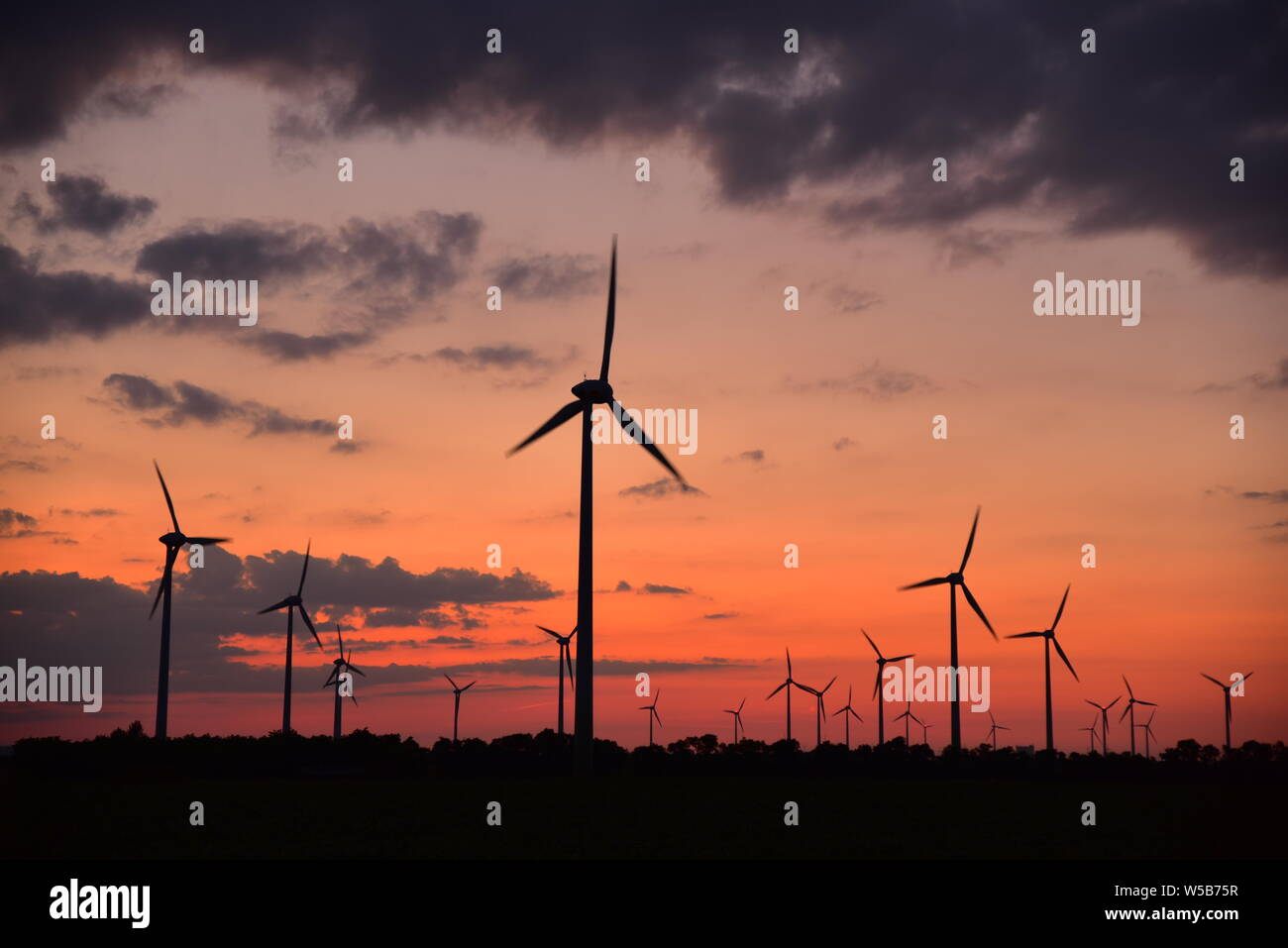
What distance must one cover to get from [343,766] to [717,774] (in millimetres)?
34638

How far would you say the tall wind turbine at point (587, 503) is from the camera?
265ft

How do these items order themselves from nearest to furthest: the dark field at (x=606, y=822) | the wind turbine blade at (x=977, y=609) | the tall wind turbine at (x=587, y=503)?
the dark field at (x=606, y=822), the tall wind turbine at (x=587, y=503), the wind turbine blade at (x=977, y=609)

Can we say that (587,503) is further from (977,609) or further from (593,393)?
(977,609)


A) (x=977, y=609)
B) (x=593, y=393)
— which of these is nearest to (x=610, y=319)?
(x=593, y=393)

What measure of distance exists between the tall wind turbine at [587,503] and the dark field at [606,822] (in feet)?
13.3

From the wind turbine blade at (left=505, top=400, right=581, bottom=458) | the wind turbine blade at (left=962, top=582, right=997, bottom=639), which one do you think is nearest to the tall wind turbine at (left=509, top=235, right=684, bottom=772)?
the wind turbine blade at (left=505, top=400, right=581, bottom=458)

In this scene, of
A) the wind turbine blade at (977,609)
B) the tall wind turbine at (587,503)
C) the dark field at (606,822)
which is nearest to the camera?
the dark field at (606,822)

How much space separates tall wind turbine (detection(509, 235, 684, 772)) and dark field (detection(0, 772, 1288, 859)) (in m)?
4.07

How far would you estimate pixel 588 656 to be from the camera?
267 ft

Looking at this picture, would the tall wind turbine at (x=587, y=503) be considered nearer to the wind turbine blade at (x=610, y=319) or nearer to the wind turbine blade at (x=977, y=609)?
the wind turbine blade at (x=610, y=319)

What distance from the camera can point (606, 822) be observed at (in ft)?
218

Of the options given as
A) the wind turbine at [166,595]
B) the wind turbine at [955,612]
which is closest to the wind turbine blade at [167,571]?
the wind turbine at [166,595]

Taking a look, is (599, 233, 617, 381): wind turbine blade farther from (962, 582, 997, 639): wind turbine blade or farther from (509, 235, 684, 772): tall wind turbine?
(962, 582, 997, 639): wind turbine blade
